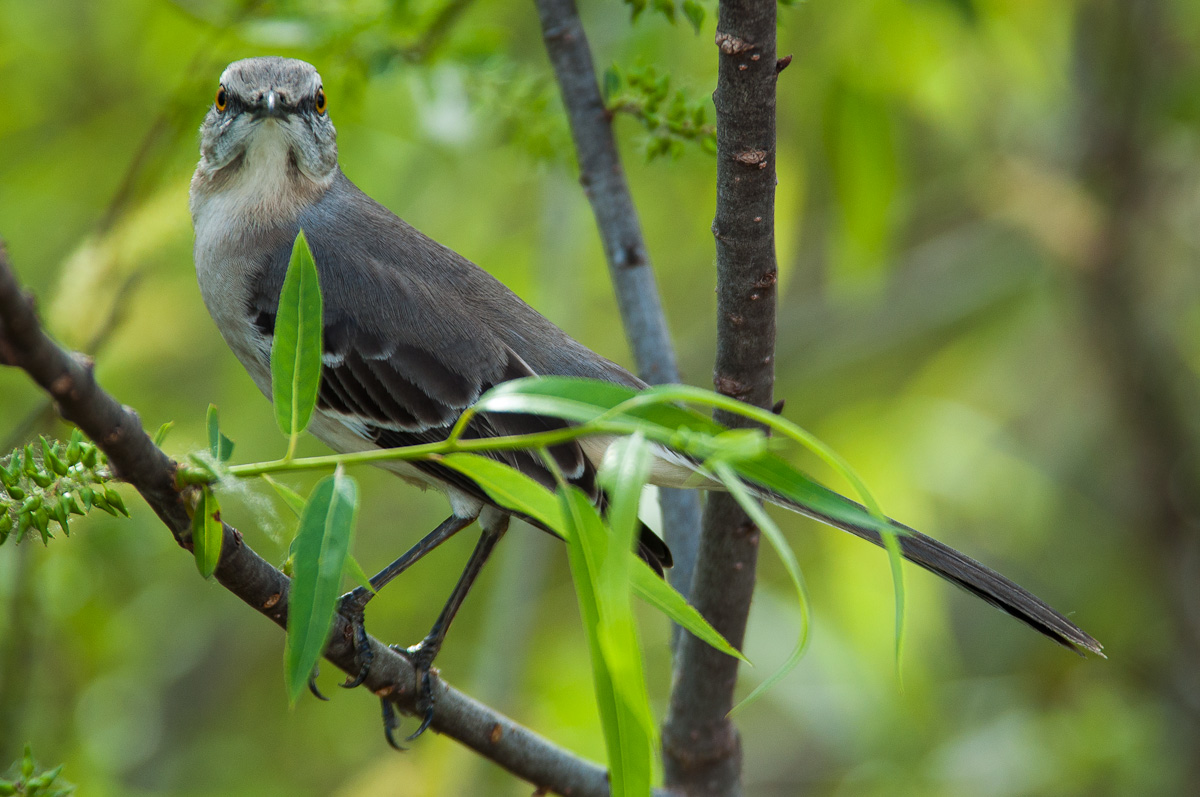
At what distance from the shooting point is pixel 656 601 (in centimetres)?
155

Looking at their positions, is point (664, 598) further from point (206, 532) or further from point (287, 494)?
point (206, 532)

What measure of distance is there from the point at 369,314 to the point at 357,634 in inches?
41.0

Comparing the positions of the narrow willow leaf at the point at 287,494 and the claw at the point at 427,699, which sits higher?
the narrow willow leaf at the point at 287,494

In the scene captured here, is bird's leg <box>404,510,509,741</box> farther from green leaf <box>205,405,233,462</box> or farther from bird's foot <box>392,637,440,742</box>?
green leaf <box>205,405,233,462</box>

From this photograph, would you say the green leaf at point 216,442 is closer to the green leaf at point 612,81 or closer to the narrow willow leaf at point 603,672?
the narrow willow leaf at point 603,672

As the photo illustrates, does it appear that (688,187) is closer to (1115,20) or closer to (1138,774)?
(1115,20)

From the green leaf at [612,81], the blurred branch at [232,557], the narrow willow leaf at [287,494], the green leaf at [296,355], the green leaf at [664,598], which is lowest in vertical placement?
the blurred branch at [232,557]

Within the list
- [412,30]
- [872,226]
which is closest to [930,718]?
[872,226]

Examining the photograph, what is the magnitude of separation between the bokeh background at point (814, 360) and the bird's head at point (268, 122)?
94mm

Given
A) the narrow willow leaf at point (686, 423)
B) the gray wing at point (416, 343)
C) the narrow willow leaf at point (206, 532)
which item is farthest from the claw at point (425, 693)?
the narrow willow leaf at point (686, 423)

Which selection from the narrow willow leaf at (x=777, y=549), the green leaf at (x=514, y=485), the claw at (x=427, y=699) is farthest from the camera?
the claw at (x=427, y=699)

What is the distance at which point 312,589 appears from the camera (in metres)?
1.44

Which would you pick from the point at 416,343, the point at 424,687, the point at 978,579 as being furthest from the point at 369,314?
the point at 978,579

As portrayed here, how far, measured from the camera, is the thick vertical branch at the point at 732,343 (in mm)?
2002
